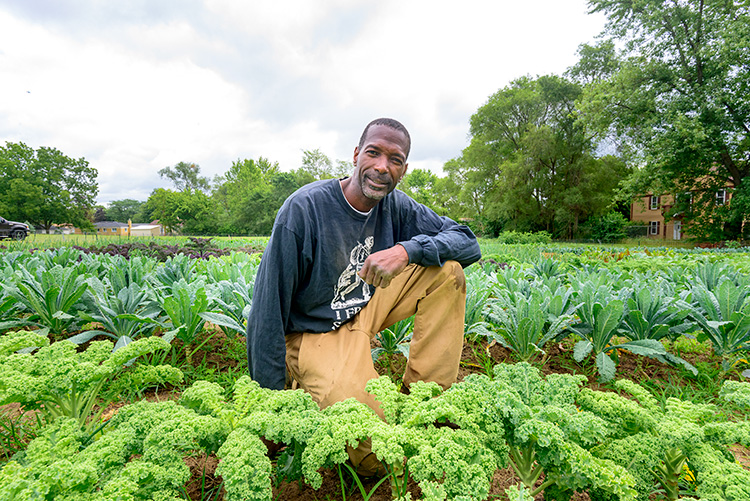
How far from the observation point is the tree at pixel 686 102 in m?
16.9

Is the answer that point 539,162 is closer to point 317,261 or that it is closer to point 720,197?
point 720,197

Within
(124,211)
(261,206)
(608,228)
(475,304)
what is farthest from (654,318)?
(124,211)

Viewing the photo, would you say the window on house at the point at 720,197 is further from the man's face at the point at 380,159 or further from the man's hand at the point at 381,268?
the man's hand at the point at 381,268

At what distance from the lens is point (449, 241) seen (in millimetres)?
1967

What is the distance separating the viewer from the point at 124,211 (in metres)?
85.9

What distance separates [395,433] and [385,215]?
1372 millimetres

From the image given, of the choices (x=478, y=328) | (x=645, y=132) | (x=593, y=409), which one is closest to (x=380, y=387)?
(x=593, y=409)

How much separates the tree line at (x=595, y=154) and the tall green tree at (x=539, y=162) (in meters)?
0.09

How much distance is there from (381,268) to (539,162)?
29.4m

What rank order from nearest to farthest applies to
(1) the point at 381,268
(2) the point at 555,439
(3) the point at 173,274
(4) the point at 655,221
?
(2) the point at 555,439 < (1) the point at 381,268 < (3) the point at 173,274 < (4) the point at 655,221

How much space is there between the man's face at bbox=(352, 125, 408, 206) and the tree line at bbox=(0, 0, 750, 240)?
2095 cm

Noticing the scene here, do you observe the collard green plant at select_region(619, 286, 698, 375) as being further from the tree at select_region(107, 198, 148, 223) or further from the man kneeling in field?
the tree at select_region(107, 198, 148, 223)

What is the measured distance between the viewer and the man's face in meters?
1.89

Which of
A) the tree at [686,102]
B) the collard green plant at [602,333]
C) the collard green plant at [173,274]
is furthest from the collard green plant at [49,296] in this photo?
the tree at [686,102]
